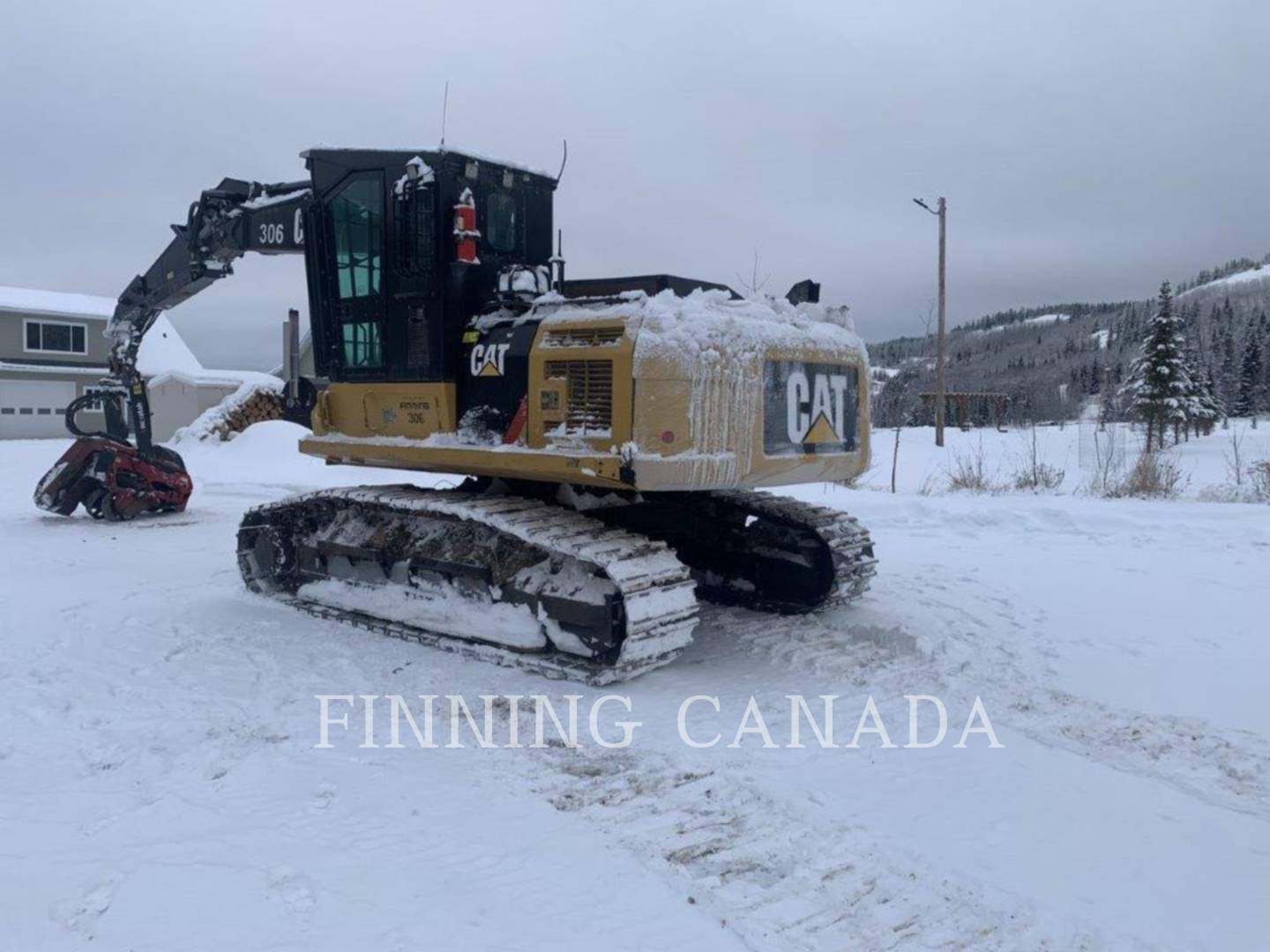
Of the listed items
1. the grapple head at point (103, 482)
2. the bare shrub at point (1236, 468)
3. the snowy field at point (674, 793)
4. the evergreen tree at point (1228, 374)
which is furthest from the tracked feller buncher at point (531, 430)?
the evergreen tree at point (1228, 374)

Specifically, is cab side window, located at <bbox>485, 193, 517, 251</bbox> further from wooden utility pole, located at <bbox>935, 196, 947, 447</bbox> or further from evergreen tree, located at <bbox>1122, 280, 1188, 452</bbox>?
evergreen tree, located at <bbox>1122, 280, 1188, 452</bbox>

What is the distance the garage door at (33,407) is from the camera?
3173cm

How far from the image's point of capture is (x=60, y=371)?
107 feet

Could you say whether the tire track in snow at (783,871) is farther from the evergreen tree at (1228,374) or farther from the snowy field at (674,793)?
the evergreen tree at (1228,374)

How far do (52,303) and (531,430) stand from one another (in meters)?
33.9

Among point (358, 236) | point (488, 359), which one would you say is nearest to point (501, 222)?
point (358, 236)

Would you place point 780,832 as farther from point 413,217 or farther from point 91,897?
point 413,217

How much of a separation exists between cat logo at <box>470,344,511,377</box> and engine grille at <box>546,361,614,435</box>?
46 cm

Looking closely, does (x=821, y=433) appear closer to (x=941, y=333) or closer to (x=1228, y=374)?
(x=941, y=333)

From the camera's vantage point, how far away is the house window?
32.3 metres

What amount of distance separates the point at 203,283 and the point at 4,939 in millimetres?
8083

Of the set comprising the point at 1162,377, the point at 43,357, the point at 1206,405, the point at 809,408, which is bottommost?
the point at 809,408

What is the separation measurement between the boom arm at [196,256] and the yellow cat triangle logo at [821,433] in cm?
392

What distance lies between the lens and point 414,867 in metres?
3.17
